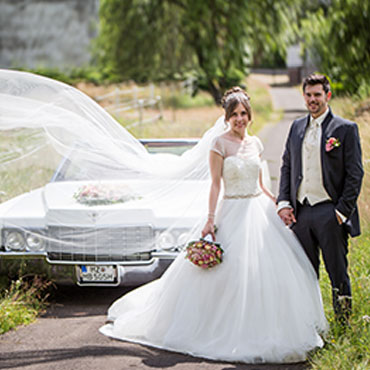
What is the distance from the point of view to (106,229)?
629 cm

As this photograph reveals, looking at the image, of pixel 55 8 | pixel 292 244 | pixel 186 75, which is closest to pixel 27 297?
pixel 292 244

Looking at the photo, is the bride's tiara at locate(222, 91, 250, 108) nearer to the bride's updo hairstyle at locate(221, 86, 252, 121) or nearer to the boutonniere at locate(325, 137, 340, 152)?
the bride's updo hairstyle at locate(221, 86, 252, 121)

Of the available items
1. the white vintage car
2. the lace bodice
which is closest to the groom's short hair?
the lace bodice

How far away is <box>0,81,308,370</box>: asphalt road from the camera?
189 inches

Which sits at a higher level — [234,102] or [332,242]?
[234,102]

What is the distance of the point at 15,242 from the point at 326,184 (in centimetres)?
314

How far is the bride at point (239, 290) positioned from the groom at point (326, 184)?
22cm

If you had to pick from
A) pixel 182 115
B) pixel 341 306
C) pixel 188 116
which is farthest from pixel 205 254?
pixel 182 115

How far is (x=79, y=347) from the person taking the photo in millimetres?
5250

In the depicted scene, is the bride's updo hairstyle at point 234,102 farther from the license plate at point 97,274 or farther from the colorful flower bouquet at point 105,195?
the license plate at point 97,274

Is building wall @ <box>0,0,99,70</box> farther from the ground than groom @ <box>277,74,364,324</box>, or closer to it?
farther from the ground

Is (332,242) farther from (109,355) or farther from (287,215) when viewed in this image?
(109,355)

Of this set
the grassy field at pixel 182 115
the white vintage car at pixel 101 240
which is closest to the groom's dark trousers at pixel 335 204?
the white vintage car at pixel 101 240

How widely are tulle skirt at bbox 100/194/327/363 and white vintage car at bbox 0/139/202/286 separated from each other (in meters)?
0.75
